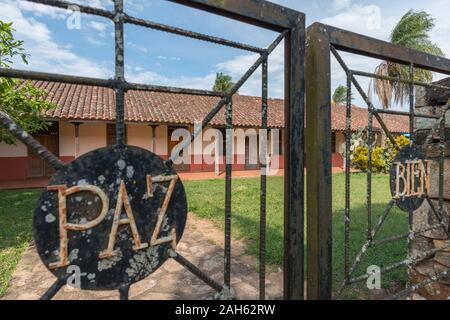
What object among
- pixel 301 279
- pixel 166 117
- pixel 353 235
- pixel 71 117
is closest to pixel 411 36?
pixel 166 117

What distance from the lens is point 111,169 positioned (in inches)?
31.2

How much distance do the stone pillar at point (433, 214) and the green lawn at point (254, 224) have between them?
567 millimetres

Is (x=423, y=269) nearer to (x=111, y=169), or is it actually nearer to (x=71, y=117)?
(x=111, y=169)

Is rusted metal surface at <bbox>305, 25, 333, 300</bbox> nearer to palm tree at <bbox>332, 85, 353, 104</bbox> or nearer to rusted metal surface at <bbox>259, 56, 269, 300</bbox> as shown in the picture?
rusted metal surface at <bbox>259, 56, 269, 300</bbox>

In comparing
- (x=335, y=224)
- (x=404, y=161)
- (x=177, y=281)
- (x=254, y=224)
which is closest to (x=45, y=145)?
(x=254, y=224)

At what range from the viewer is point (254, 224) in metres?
4.58

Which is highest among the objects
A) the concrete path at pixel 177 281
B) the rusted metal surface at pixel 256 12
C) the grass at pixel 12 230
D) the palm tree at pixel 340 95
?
the palm tree at pixel 340 95

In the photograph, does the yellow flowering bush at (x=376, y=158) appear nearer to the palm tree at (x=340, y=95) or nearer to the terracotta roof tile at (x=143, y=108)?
the terracotta roof tile at (x=143, y=108)

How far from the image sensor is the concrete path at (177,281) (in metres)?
2.43

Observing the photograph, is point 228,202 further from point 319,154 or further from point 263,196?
point 319,154

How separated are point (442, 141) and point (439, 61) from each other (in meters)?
0.46

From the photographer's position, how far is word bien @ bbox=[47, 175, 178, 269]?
0.72 metres

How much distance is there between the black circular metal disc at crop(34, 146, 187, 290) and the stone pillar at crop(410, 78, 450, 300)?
181 centimetres

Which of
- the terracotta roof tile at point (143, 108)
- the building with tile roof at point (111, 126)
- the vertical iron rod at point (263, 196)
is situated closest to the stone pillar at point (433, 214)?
the vertical iron rod at point (263, 196)
